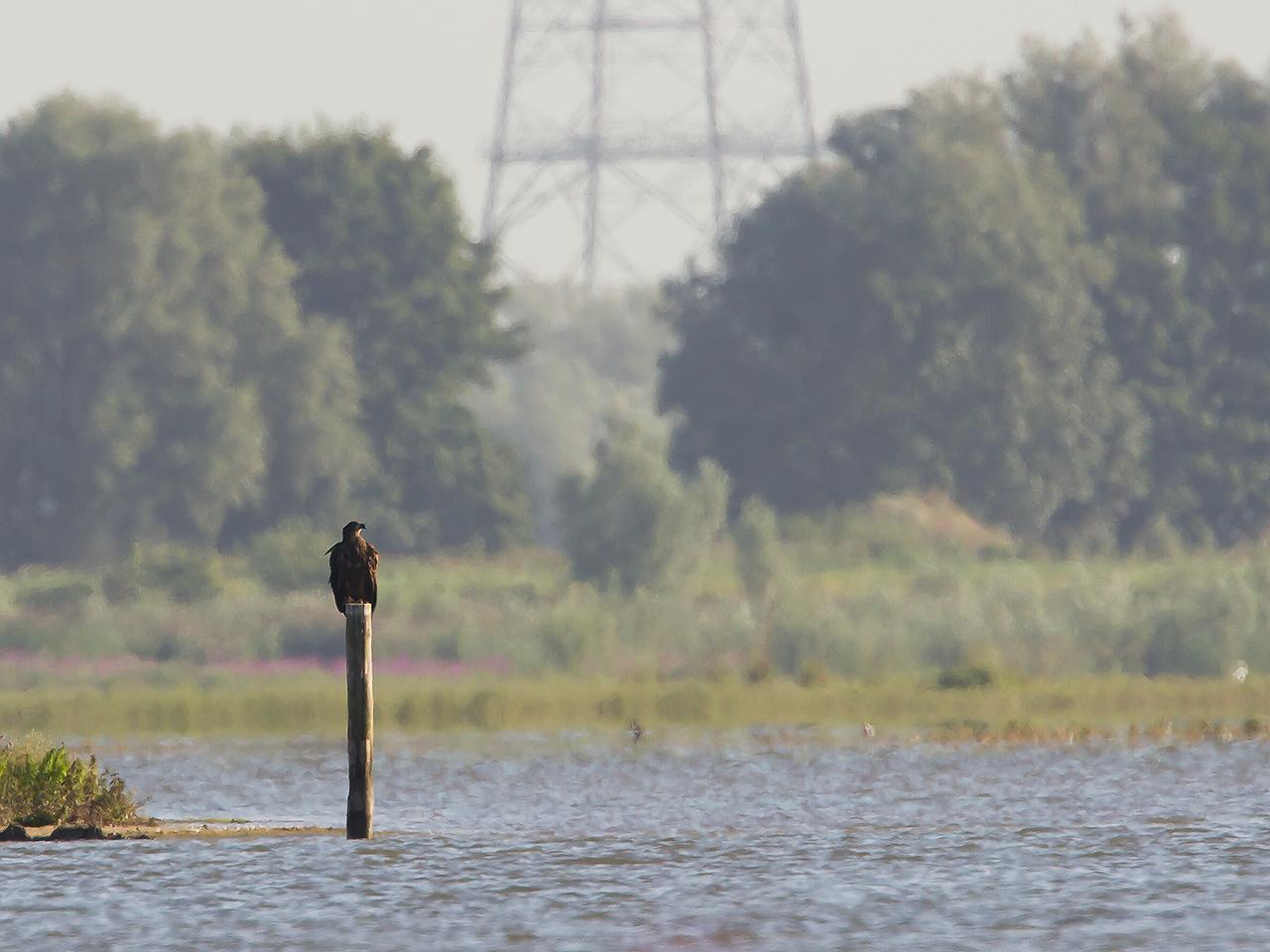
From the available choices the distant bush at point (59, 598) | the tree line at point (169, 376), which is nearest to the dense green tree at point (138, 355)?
the tree line at point (169, 376)

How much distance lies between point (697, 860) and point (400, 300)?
2500 inches

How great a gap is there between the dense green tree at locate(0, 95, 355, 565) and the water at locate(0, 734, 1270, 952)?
3829cm

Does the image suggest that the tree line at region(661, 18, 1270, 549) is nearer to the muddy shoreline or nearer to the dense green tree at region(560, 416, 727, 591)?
the dense green tree at region(560, 416, 727, 591)

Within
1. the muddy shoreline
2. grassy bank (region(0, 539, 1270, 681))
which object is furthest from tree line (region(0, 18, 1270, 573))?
the muddy shoreline

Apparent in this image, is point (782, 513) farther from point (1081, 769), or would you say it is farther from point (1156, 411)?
point (1081, 769)

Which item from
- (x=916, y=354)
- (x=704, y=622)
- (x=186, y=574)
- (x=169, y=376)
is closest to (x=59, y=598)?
(x=186, y=574)

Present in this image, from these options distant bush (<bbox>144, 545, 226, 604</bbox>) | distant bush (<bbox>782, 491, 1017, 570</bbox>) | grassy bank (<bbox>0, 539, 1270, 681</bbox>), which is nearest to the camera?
grassy bank (<bbox>0, 539, 1270, 681</bbox>)

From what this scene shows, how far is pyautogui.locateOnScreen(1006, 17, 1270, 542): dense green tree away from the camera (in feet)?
344

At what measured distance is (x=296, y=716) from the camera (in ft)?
205

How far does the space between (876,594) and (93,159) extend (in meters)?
32.3

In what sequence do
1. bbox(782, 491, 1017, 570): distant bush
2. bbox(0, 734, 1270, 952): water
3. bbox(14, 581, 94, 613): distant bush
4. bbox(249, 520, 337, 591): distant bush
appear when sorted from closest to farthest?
bbox(0, 734, 1270, 952): water < bbox(14, 581, 94, 613): distant bush < bbox(249, 520, 337, 591): distant bush < bbox(782, 491, 1017, 570): distant bush

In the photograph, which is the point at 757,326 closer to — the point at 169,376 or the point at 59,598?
the point at 169,376

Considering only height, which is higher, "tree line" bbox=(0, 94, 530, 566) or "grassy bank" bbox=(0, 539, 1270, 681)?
"tree line" bbox=(0, 94, 530, 566)

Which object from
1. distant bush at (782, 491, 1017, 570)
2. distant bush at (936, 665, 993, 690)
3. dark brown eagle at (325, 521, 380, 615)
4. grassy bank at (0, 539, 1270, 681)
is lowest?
dark brown eagle at (325, 521, 380, 615)
